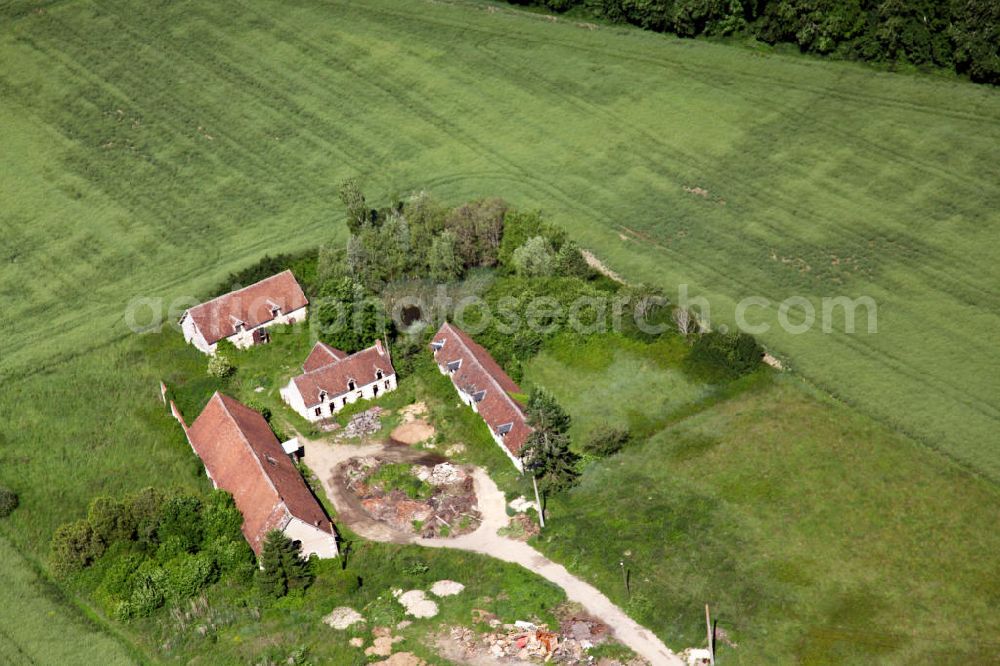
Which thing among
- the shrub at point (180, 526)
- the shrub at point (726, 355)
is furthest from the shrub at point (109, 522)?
the shrub at point (726, 355)

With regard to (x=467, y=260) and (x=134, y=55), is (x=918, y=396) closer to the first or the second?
(x=467, y=260)

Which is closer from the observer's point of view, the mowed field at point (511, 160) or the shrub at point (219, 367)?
the shrub at point (219, 367)

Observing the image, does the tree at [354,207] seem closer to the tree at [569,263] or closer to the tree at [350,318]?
the tree at [350,318]

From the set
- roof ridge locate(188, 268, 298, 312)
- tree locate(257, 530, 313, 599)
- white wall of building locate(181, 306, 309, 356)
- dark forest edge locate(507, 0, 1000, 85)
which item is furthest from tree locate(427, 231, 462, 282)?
dark forest edge locate(507, 0, 1000, 85)

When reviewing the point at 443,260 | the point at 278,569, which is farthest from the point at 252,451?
the point at 443,260

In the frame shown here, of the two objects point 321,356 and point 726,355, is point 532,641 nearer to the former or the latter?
point 726,355
